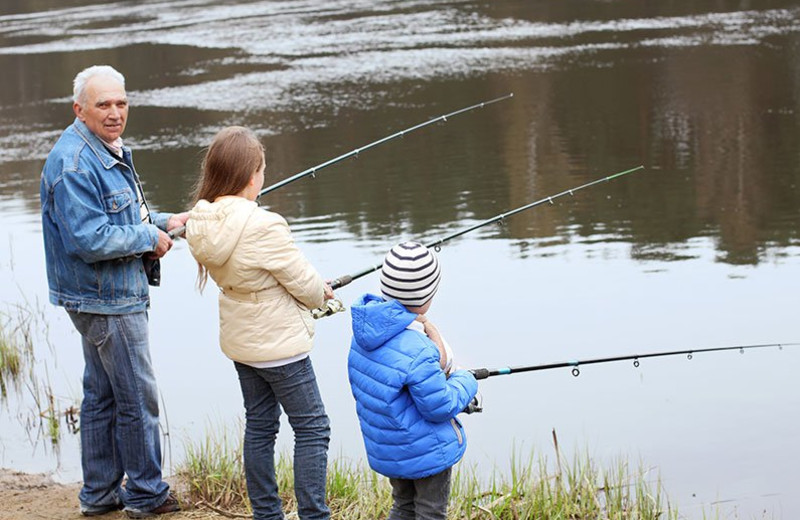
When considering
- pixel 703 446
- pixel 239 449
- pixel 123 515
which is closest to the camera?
pixel 123 515

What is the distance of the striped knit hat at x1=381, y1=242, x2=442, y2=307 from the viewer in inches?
123

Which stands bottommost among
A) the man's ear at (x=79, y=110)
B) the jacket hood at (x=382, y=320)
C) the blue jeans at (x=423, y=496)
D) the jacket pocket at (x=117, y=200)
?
the blue jeans at (x=423, y=496)

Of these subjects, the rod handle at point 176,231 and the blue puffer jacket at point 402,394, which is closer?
the blue puffer jacket at point 402,394

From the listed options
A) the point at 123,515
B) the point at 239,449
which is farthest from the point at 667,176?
the point at 123,515

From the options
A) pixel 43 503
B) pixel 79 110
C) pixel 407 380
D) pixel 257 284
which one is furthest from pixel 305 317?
pixel 43 503

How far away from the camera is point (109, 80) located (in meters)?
3.66

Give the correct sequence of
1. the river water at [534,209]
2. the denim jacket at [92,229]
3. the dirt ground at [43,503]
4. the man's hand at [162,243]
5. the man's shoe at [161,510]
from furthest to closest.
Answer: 1. the river water at [534,209]
2. the dirt ground at [43,503]
3. the man's shoe at [161,510]
4. the man's hand at [162,243]
5. the denim jacket at [92,229]

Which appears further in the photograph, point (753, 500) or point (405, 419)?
point (753, 500)

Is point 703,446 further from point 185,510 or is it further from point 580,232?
point 580,232

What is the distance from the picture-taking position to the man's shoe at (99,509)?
4.03 metres

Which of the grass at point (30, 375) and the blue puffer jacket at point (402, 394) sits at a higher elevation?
the blue puffer jacket at point (402, 394)

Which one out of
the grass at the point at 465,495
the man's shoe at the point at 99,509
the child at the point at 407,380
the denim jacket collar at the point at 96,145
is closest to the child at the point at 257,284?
the child at the point at 407,380

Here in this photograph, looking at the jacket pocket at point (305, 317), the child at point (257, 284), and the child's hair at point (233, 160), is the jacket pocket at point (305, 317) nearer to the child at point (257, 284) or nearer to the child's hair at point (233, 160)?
the child at point (257, 284)

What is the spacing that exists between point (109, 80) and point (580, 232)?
18.6ft
